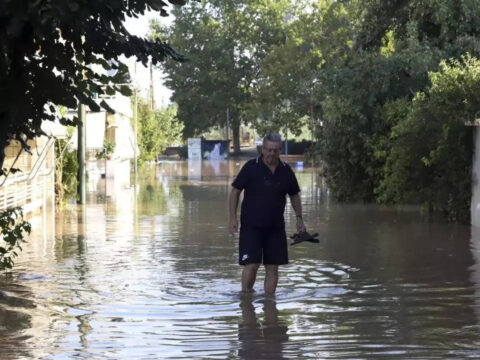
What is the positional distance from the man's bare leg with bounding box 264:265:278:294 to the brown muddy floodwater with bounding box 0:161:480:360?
103 mm

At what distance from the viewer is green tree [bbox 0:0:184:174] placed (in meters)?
7.84

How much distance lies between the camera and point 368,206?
2662 cm

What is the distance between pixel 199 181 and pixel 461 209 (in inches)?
913

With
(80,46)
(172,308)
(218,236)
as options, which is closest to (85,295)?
(172,308)

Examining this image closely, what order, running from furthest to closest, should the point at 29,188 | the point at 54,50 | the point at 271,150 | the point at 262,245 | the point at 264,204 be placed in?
the point at 29,188 < the point at 262,245 < the point at 264,204 < the point at 271,150 < the point at 54,50

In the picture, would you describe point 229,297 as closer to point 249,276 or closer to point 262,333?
point 249,276

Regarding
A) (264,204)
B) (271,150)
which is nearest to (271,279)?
(264,204)

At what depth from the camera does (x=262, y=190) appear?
36.1ft

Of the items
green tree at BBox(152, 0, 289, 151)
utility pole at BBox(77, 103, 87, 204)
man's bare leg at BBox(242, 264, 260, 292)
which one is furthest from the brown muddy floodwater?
green tree at BBox(152, 0, 289, 151)

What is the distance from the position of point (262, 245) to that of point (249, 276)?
42 centimetres

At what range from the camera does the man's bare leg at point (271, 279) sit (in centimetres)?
1137

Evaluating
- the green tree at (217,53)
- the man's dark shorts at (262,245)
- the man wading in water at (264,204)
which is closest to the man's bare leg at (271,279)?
the man wading in water at (264,204)

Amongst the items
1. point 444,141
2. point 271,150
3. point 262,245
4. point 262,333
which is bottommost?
point 262,333

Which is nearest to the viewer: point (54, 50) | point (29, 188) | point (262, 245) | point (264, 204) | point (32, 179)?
point (54, 50)
